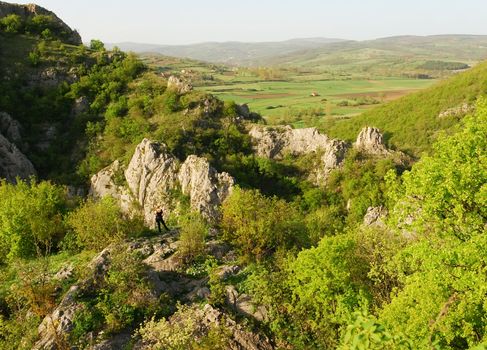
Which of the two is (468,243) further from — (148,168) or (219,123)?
(219,123)

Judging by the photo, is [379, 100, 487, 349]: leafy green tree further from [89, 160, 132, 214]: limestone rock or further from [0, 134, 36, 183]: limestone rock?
[0, 134, 36, 183]: limestone rock

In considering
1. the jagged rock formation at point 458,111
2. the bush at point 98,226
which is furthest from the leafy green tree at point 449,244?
the jagged rock formation at point 458,111

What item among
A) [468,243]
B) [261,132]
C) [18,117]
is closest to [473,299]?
[468,243]

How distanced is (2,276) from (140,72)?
56.5m

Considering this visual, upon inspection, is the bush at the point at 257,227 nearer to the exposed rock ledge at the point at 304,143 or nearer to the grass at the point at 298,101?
the exposed rock ledge at the point at 304,143

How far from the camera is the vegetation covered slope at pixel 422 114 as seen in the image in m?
106

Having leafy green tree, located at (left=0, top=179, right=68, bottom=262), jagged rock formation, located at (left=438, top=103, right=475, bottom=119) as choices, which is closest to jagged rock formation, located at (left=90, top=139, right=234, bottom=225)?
leafy green tree, located at (left=0, top=179, right=68, bottom=262)

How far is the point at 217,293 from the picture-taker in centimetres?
2528

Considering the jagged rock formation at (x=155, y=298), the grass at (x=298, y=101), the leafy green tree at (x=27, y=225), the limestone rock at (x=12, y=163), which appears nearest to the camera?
the jagged rock formation at (x=155, y=298)

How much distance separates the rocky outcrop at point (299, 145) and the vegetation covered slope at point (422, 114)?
37.7m

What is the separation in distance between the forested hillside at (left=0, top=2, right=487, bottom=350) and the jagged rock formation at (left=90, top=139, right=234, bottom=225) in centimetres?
22

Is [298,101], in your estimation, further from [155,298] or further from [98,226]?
[155,298]

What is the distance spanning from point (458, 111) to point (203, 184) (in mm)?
84490

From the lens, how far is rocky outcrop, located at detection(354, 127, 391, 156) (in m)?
66.4
